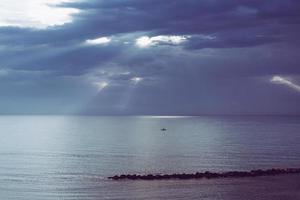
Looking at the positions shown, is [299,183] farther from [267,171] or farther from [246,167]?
[246,167]

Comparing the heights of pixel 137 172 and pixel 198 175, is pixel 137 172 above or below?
above

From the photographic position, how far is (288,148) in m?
126

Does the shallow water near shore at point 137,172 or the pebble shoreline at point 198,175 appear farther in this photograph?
the pebble shoreline at point 198,175

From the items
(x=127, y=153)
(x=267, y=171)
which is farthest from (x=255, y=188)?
(x=127, y=153)

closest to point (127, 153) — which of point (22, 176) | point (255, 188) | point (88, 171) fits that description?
point (88, 171)

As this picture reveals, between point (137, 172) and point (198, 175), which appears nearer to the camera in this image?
point (198, 175)

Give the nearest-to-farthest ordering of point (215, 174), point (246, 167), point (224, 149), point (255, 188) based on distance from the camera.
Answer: point (255, 188) → point (215, 174) → point (246, 167) → point (224, 149)

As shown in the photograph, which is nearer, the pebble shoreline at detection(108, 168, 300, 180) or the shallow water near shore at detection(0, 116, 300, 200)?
the shallow water near shore at detection(0, 116, 300, 200)

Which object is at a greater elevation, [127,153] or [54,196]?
[127,153]

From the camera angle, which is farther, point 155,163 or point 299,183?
point 155,163

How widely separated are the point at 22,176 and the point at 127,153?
130ft

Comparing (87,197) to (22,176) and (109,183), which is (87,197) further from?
(22,176)

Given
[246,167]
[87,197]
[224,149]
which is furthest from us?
[224,149]

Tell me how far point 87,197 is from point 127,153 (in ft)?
177
